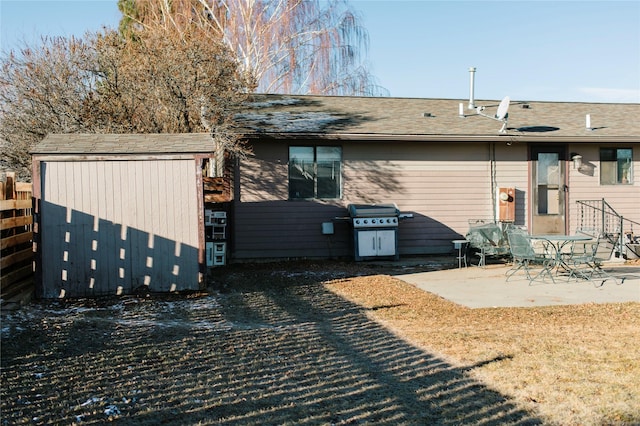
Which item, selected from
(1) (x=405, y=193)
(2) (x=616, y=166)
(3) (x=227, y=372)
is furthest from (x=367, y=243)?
(3) (x=227, y=372)

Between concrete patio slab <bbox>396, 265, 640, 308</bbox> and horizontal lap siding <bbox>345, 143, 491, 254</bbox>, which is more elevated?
horizontal lap siding <bbox>345, 143, 491, 254</bbox>

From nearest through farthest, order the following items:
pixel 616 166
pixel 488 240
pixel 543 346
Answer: pixel 543 346, pixel 488 240, pixel 616 166

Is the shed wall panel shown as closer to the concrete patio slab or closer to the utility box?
the concrete patio slab

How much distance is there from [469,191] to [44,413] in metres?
11.2

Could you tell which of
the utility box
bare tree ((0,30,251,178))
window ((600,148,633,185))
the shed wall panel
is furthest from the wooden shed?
window ((600,148,633,185))

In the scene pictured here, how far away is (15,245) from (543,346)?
261 inches

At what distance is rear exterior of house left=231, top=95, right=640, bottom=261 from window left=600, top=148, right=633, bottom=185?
23 millimetres

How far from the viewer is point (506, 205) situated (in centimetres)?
1338

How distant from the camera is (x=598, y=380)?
430 cm

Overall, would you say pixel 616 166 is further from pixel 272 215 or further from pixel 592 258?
pixel 272 215

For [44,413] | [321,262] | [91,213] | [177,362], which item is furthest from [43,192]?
[321,262]

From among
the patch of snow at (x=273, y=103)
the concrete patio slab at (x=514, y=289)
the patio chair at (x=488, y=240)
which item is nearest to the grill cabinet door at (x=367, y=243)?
the concrete patio slab at (x=514, y=289)

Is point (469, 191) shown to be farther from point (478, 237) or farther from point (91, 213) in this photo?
point (91, 213)

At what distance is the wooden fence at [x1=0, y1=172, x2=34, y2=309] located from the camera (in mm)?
7441
